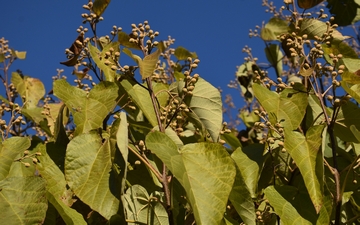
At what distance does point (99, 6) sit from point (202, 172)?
1107 mm

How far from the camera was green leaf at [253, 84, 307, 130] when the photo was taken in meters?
2.19

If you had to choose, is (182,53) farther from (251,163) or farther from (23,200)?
(23,200)

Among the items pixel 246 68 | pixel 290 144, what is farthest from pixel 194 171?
pixel 246 68

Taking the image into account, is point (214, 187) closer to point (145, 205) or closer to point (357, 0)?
point (145, 205)

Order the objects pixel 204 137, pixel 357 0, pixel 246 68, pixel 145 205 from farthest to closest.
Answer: pixel 246 68, pixel 357 0, pixel 204 137, pixel 145 205

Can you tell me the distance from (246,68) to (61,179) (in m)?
2.62

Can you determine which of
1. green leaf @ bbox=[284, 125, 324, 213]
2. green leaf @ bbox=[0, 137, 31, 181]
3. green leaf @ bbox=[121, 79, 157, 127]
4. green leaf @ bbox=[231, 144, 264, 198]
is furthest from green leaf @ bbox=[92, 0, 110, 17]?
green leaf @ bbox=[284, 125, 324, 213]

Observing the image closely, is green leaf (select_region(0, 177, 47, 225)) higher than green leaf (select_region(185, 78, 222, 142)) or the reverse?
the reverse

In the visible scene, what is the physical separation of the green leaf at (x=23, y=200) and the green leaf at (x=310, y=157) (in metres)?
0.94

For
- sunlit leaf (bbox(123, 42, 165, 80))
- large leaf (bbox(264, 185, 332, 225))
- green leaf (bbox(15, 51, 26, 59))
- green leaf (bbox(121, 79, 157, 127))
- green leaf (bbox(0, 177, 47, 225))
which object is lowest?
large leaf (bbox(264, 185, 332, 225))

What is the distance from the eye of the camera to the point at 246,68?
4301 mm

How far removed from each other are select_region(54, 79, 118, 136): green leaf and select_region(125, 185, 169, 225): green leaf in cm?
37

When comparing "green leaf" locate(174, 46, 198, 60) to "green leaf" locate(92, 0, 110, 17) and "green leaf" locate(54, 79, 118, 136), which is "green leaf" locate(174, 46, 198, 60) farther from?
"green leaf" locate(54, 79, 118, 136)

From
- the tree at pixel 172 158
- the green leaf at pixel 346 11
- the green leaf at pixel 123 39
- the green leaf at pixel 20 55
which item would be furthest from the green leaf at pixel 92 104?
the green leaf at pixel 20 55
